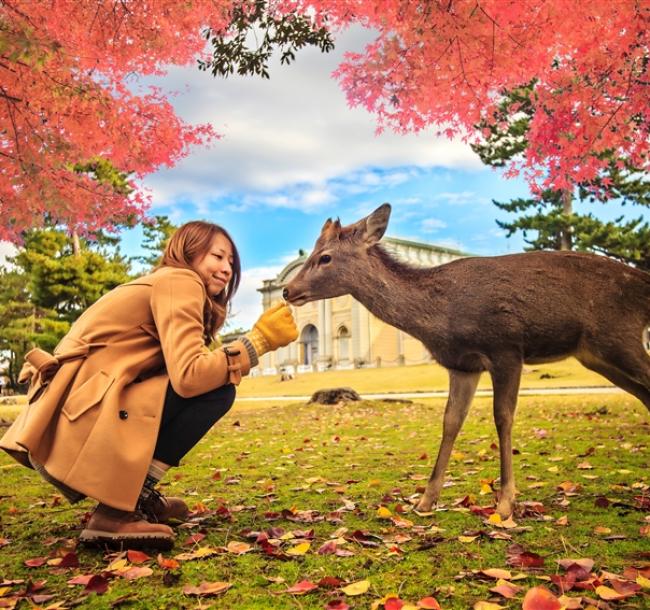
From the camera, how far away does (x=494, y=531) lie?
10.0 feet

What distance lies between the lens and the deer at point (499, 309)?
350cm

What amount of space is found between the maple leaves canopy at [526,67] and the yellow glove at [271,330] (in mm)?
4222

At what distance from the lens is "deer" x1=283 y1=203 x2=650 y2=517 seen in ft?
11.5

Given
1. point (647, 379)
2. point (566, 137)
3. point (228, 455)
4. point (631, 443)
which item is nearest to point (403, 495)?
point (647, 379)

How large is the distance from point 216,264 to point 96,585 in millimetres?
1549

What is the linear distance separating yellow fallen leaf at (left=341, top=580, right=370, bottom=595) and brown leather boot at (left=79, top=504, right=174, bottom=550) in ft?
3.27

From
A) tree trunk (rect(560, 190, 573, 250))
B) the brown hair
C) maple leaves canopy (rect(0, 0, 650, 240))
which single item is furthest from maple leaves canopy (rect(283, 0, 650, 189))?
tree trunk (rect(560, 190, 573, 250))

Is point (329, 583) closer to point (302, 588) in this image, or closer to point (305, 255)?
point (302, 588)

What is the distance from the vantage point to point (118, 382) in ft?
9.04

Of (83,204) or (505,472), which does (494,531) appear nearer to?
(505,472)

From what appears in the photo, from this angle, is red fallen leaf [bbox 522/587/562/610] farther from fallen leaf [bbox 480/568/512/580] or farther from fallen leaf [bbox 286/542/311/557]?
fallen leaf [bbox 286/542/311/557]

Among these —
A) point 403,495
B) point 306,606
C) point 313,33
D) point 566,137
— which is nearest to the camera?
point 306,606

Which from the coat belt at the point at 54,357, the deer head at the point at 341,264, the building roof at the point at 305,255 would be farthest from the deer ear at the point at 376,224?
the building roof at the point at 305,255

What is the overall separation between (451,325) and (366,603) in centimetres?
182
